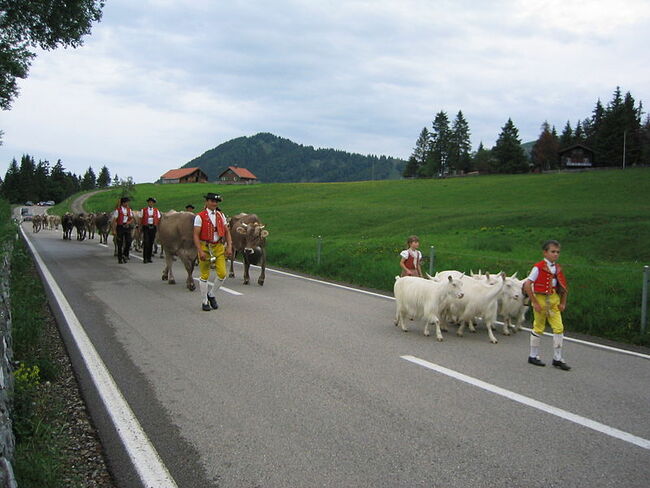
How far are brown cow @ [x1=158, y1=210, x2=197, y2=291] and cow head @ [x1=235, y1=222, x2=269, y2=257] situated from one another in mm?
1336

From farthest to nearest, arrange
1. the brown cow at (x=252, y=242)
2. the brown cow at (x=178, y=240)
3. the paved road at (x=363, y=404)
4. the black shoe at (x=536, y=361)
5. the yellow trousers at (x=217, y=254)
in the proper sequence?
the brown cow at (x=252, y=242) < the brown cow at (x=178, y=240) < the yellow trousers at (x=217, y=254) < the black shoe at (x=536, y=361) < the paved road at (x=363, y=404)

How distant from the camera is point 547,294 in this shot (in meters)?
7.35

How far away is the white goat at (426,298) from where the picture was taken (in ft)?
29.0

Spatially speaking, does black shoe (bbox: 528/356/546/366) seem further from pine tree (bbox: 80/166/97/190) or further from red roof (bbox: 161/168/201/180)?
pine tree (bbox: 80/166/97/190)

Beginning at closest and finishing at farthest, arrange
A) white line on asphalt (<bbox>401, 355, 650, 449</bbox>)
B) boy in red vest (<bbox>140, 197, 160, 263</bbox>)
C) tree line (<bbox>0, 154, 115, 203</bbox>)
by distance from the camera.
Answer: white line on asphalt (<bbox>401, 355, 650, 449</bbox>), boy in red vest (<bbox>140, 197, 160, 263</bbox>), tree line (<bbox>0, 154, 115, 203</bbox>)

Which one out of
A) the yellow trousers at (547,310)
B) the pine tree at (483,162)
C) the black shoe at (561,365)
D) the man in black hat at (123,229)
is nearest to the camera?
the black shoe at (561,365)

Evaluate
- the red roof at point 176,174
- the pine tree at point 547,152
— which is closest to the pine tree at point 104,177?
the red roof at point 176,174

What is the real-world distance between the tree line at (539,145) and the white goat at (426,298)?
79.4 meters

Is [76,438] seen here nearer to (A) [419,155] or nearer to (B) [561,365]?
(B) [561,365]

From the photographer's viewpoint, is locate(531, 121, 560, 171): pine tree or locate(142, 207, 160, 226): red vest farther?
locate(531, 121, 560, 171): pine tree

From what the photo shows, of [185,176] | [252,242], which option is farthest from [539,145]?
[252,242]

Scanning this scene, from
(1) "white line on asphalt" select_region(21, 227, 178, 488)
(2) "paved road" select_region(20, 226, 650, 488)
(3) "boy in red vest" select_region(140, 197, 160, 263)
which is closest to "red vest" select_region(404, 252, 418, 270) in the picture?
(2) "paved road" select_region(20, 226, 650, 488)

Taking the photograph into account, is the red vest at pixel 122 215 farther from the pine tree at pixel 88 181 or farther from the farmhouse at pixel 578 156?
the pine tree at pixel 88 181

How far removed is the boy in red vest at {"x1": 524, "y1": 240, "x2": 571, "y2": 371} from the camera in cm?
726
